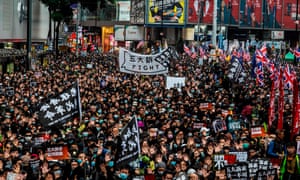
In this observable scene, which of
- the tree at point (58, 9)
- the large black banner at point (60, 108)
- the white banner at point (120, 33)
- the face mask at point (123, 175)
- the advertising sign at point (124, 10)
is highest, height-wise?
the advertising sign at point (124, 10)

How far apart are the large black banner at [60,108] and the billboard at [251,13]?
228 ft

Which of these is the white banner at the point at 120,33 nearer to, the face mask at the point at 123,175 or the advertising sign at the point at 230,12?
the advertising sign at the point at 230,12

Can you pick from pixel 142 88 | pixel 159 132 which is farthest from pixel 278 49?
pixel 159 132

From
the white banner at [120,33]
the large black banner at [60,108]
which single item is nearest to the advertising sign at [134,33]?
the white banner at [120,33]

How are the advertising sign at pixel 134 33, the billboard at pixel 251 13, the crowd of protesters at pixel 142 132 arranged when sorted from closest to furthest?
the crowd of protesters at pixel 142 132 → the advertising sign at pixel 134 33 → the billboard at pixel 251 13

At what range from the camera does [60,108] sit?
13.5 meters

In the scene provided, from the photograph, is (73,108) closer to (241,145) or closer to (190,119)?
(241,145)

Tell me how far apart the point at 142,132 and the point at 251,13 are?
69.9 metres

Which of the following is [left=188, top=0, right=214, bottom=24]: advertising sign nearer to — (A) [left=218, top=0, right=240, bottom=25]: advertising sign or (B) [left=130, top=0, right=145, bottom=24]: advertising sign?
(A) [left=218, top=0, right=240, bottom=25]: advertising sign

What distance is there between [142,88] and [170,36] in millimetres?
61790

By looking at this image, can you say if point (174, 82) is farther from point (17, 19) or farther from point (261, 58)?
point (17, 19)

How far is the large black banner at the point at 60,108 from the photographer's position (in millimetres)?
13438

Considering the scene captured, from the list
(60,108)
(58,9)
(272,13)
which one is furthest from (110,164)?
(272,13)

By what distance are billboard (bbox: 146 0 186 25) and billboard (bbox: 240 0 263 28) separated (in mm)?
10136
